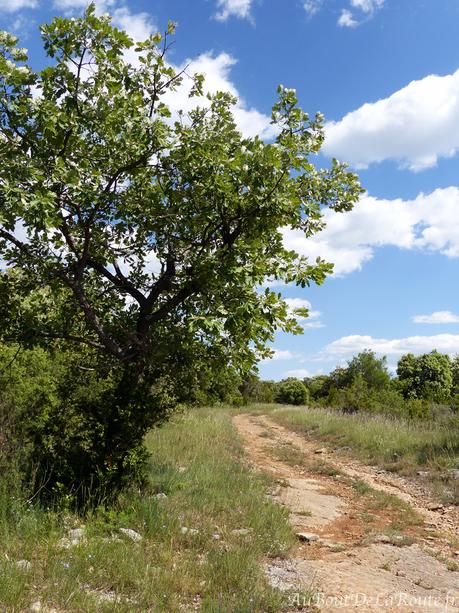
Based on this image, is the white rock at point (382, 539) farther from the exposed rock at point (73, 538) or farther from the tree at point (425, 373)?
the tree at point (425, 373)

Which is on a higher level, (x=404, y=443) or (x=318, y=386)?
(x=318, y=386)

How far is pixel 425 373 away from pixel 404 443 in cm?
4291

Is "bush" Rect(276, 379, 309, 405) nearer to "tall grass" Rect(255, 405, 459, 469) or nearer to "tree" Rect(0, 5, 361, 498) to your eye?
"tall grass" Rect(255, 405, 459, 469)

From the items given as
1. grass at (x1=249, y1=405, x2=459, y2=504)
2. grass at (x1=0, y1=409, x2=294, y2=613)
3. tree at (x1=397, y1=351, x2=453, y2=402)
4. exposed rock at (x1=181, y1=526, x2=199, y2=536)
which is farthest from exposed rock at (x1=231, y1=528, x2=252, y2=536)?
tree at (x1=397, y1=351, x2=453, y2=402)

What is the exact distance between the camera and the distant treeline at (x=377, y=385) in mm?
33906

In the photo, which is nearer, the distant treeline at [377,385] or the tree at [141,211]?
the tree at [141,211]

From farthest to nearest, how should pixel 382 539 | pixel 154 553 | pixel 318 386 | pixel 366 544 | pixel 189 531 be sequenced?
1. pixel 318 386
2. pixel 382 539
3. pixel 366 544
4. pixel 189 531
5. pixel 154 553

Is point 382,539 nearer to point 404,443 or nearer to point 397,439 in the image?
point 404,443

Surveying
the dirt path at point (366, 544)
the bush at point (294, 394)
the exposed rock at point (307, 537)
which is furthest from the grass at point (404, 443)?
the bush at point (294, 394)

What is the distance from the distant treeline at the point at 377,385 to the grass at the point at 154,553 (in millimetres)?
20233

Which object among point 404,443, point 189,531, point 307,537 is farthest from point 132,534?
point 404,443

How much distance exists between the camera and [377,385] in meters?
56.7

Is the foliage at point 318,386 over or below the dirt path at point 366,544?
over

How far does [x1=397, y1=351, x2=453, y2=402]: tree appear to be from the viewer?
173 feet
